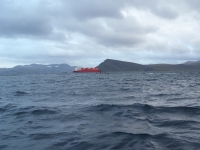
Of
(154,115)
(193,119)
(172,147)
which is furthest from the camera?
(154,115)

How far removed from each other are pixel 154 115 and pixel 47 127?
7.74 meters

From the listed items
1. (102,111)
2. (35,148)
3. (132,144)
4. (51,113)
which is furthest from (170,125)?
(51,113)

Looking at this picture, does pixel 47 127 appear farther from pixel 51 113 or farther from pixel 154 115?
pixel 154 115

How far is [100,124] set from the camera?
47.1ft

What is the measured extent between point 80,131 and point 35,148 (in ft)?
10.2

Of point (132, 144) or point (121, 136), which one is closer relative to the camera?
point (132, 144)

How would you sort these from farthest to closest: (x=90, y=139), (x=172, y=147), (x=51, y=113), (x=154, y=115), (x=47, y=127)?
(x=51, y=113) < (x=154, y=115) < (x=47, y=127) < (x=90, y=139) < (x=172, y=147)


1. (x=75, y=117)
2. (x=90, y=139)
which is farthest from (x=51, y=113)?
(x=90, y=139)

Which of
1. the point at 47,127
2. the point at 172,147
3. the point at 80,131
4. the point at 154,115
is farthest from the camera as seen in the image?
the point at 154,115

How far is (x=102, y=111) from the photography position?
60.8 feet

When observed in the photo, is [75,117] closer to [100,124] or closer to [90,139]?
[100,124]

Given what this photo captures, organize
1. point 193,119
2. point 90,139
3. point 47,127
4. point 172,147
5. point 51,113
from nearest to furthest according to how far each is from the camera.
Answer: point 172,147 → point 90,139 → point 47,127 → point 193,119 → point 51,113

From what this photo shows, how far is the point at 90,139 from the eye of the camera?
11.3m

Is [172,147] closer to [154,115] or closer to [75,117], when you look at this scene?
[154,115]
